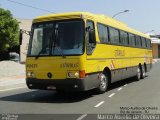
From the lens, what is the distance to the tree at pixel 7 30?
4944 cm

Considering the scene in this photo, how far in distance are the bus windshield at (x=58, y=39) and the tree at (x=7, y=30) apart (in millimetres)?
35752

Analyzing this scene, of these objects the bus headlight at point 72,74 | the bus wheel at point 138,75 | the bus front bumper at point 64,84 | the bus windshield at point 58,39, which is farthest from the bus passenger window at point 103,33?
the bus wheel at point 138,75

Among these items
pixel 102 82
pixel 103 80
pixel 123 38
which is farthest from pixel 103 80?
pixel 123 38

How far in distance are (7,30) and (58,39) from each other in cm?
3750

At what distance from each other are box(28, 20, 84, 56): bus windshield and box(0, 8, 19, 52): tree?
3575 centimetres

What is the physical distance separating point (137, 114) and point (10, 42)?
41540 millimetres

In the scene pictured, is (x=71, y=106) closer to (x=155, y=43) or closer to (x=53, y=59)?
(x=53, y=59)

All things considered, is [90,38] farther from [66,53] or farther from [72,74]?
[72,74]

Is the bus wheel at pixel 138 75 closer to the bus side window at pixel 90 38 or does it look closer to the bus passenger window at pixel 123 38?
the bus passenger window at pixel 123 38

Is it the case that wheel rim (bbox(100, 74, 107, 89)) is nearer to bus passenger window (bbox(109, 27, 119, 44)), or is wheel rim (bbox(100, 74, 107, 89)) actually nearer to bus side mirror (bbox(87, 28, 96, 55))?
bus side mirror (bbox(87, 28, 96, 55))

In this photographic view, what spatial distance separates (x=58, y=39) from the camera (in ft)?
44.4

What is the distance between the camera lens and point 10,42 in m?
50.5

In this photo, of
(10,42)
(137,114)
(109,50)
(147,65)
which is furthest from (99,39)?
(10,42)

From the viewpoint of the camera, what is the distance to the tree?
49.4 metres
